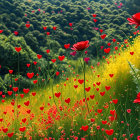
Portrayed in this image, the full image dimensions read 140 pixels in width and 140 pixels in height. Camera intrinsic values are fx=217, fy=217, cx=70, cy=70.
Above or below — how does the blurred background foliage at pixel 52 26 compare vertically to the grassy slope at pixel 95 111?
below

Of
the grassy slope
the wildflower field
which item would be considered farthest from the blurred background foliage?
the grassy slope

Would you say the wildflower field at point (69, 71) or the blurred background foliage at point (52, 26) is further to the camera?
the blurred background foliage at point (52, 26)

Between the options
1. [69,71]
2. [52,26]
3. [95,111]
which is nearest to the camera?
[95,111]

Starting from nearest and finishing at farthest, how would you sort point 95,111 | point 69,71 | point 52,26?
point 95,111
point 69,71
point 52,26

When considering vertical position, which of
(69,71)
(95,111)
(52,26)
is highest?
(95,111)

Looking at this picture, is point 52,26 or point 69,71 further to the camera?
point 52,26

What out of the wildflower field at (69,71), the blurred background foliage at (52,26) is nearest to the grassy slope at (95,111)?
the wildflower field at (69,71)

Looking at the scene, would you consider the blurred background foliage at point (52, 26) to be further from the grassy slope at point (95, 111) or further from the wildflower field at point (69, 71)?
the grassy slope at point (95, 111)

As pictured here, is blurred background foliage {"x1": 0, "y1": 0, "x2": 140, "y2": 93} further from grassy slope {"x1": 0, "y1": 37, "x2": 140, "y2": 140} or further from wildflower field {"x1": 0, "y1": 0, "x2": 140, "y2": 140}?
grassy slope {"x1": 0, "y1": 37, "x2": 140, "y2": 140}

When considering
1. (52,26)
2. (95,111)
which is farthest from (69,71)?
(52,26)

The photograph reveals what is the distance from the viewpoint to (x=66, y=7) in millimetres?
14273

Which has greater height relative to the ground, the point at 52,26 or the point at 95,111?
the point at 95,111

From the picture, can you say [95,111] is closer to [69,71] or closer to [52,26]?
[69,71]

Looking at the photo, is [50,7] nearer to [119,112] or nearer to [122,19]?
[122,19]
